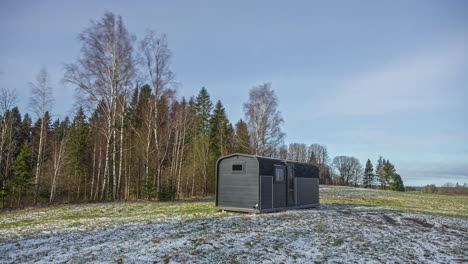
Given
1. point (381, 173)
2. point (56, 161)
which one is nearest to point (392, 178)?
point (381, 173)

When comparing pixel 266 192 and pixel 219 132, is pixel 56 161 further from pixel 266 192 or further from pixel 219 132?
pixel 219 132

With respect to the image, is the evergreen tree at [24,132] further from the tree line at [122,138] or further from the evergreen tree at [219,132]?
the evergreen tree at [219,132]

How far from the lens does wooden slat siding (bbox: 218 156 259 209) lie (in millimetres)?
13148

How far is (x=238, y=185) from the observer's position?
538 inches

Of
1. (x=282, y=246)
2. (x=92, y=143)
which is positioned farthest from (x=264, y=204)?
(x=92, y=143)

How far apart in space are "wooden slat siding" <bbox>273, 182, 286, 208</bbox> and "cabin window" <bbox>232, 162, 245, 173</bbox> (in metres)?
2.08

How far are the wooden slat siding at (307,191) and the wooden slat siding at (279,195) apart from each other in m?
1.54

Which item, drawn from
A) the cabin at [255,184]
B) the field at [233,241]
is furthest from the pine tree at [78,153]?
the cabin at [255,184]

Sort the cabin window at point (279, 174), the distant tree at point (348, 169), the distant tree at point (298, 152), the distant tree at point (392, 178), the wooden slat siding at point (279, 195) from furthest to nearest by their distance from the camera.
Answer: the distant tree at point (348, 169)
the distant tree at point (298, 152)
the distant tree at point (392, 178)
the cabin window at point (279, 174)
the wooden slat siding at point (279, 195)

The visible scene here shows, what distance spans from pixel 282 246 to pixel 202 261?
240 cm

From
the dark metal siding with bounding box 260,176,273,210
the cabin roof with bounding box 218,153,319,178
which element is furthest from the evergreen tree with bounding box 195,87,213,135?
the dark metal siding with bounding box 260,176,273,210

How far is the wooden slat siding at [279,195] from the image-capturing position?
556 inches

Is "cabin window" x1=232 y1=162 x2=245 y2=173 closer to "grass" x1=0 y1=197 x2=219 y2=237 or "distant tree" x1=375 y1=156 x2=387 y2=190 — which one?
"grass" x1=0 y1=197 x2=219 y2=237

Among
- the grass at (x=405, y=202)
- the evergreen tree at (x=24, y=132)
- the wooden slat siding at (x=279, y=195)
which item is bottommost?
the grass at (x=405, y=202)
